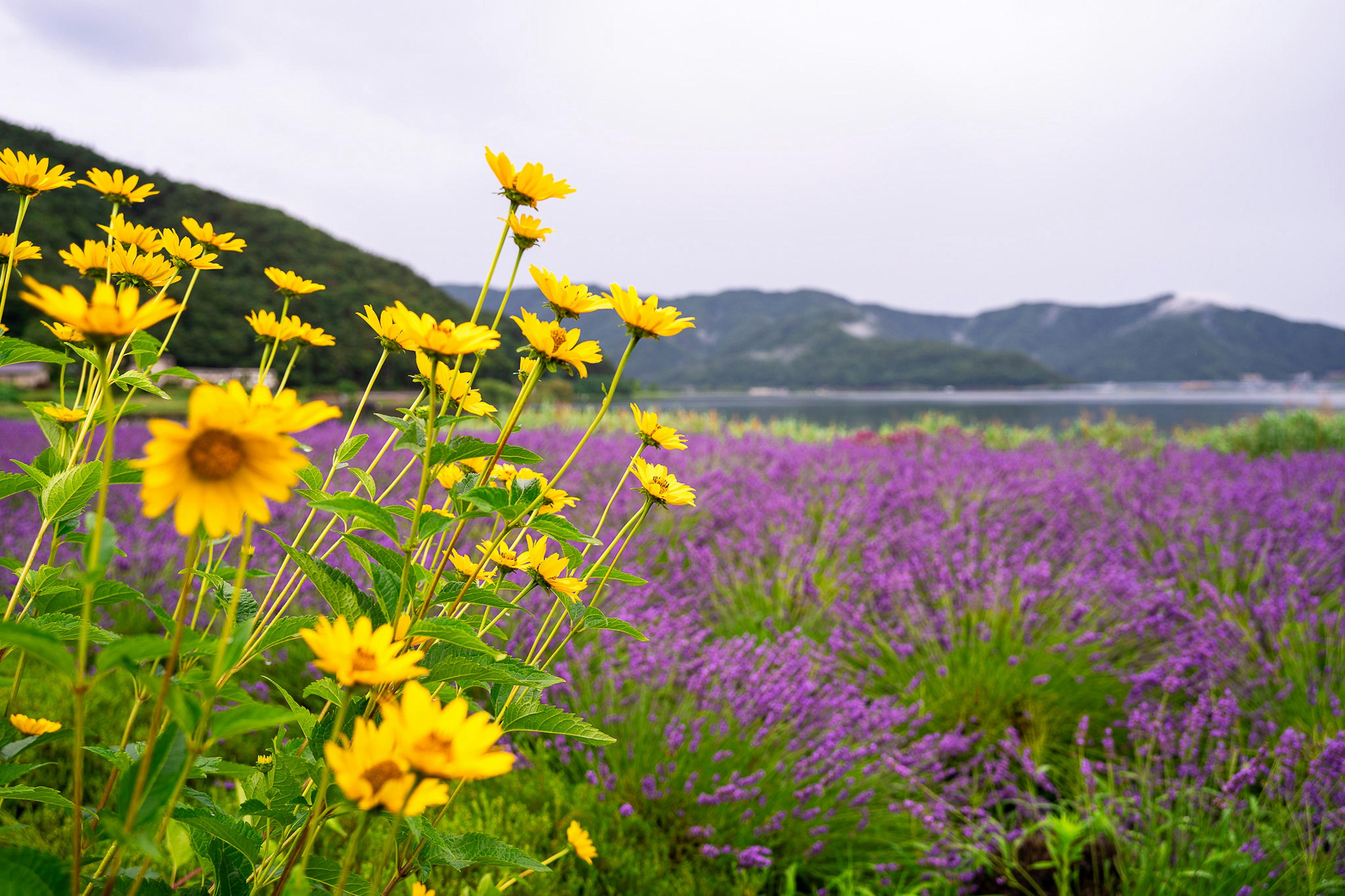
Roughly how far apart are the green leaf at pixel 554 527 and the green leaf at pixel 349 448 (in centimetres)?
27

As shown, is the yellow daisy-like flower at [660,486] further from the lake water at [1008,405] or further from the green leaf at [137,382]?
the lake water at [1008,405]

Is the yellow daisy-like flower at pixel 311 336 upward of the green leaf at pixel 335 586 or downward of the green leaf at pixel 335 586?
upward

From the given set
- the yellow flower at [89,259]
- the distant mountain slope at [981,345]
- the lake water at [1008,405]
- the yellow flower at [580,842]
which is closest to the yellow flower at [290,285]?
the yellow flower at [89,259]

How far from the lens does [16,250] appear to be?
0.96m

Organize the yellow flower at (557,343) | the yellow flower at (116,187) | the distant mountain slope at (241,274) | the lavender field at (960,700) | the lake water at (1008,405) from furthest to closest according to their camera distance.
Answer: the lake water at (1008,405)
the distant mountain slope at (241,274)
the lavender field at (960,700)
the yellow flower at (116,187)
the yellow flower at (557,343)

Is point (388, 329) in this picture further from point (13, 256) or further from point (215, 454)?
point (13, 256)

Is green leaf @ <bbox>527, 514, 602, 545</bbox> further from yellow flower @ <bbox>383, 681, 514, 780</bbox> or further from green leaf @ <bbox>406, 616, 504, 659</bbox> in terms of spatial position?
yellow flower @ <bbox>383, 681, 514, 780</bbox>

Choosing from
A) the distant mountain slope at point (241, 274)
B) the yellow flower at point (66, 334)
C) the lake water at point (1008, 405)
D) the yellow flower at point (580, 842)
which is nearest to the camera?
the yellow flower at point (66, 334)

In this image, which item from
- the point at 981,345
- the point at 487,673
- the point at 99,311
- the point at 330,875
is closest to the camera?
the point at 99,311

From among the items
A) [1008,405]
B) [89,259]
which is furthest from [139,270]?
[1008,405]

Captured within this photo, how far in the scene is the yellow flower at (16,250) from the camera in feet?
3.02

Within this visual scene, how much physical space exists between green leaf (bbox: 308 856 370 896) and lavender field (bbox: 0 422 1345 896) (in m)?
0.83

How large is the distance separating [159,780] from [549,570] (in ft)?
1.48

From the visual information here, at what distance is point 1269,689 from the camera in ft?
7.88
